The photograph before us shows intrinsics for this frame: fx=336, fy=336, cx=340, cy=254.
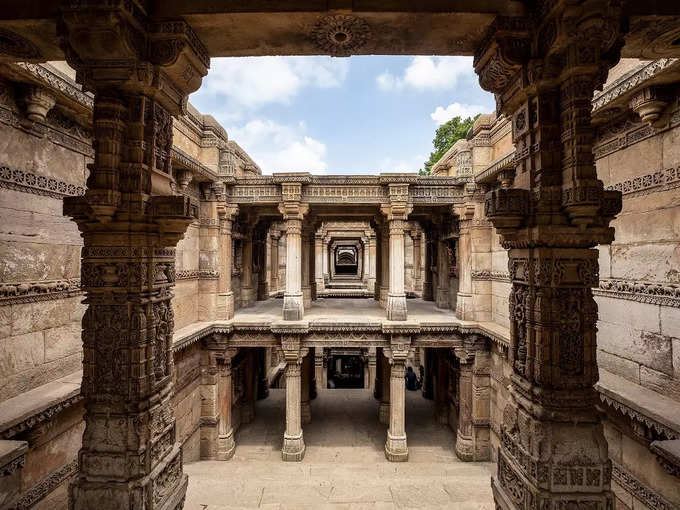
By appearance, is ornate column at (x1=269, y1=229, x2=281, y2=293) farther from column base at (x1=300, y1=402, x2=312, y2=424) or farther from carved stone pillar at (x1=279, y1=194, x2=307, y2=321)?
carved stone pillar at (x1=279, y1=194, x2=307, y2=321)

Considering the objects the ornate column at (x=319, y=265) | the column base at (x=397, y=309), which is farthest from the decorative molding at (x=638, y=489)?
the ornate column at (x=319, y=265)

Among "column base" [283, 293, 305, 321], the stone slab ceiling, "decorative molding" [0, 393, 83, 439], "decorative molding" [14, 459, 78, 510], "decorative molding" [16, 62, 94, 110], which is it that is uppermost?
"decorative molding" [16, 62, 94, 110]

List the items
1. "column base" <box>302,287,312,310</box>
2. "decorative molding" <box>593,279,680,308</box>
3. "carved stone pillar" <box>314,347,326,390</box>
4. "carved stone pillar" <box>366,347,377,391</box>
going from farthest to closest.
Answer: "carved stone pillar" <box>314,347,326,390</box>
"carved stone pillar" <box>366,347,377,391</box>
"column base" <box>302,287,312,310</box>
"decorative molding" <box>593,279,680,308</box>

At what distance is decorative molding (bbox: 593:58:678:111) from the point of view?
3470 mm

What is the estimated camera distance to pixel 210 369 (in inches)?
324

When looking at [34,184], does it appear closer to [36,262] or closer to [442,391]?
[36,262]

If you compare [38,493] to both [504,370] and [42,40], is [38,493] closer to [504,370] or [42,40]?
[42,40]

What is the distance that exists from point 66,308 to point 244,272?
22.0 feet

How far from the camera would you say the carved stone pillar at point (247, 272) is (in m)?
11.0

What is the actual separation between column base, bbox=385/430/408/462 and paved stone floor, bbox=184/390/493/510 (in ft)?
0.50

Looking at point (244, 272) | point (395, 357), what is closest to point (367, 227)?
point (244, 272)

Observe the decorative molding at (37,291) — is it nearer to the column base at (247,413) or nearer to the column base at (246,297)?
the column base at (246,297)

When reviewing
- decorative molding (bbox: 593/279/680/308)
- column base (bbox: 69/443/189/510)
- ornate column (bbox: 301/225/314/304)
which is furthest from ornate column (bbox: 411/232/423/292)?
column base (bbox: 69/443/189/510)

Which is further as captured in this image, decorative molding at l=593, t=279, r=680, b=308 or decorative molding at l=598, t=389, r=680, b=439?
decorative molding at l=593, t=279, r=680, b=308
